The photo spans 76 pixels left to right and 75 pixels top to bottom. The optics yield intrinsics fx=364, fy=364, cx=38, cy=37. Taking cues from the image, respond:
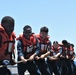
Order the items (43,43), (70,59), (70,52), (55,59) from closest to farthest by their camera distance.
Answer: (43,43) → (55,59) → (70,59) → (70,52)

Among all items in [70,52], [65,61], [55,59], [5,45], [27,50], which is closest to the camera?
[5,45]

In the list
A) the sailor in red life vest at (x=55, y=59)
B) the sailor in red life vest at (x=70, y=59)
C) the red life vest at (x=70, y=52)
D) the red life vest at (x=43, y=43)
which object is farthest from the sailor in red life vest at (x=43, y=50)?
the red life vest at (x=70, y=52)

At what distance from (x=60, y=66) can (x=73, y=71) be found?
78 centimetres

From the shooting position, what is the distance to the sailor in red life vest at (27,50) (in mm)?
9734

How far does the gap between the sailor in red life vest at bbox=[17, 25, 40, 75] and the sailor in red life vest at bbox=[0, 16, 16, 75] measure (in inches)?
70.2

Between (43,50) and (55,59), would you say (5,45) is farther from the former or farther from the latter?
(55,59)

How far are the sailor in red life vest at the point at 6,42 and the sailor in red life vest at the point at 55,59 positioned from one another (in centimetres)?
428

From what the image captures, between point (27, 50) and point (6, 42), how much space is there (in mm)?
2243

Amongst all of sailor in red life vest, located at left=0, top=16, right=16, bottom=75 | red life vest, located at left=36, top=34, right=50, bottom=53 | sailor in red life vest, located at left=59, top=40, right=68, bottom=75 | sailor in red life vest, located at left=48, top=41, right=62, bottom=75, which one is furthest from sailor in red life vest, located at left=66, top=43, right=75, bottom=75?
sailor in red life vest, located at left=0, top=16, right=16, bottom=75

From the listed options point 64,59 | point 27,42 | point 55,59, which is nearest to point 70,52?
point 64,59

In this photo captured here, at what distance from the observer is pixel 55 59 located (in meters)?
13.1

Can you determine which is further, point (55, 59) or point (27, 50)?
point (55, 59)

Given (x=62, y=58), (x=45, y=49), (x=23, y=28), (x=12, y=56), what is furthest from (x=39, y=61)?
(x=62, y=58)

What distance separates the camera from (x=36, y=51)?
9.98 m
